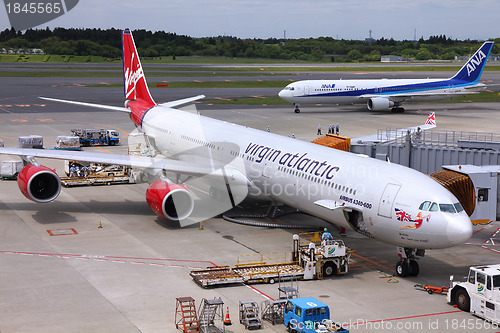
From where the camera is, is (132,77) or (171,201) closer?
(171,201)

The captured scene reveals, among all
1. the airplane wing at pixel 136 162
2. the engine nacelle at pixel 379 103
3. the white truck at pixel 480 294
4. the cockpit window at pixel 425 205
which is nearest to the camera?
the white truck at pixel 480 294

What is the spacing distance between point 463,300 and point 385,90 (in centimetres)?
6123

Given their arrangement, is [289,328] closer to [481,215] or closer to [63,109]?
[481,215]

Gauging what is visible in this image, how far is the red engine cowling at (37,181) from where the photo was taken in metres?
31.5

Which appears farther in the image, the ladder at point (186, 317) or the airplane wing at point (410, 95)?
the airplane wing at point (410, 95)

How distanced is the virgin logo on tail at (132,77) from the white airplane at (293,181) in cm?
510

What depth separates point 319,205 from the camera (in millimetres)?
25375

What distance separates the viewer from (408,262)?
78.3 feet

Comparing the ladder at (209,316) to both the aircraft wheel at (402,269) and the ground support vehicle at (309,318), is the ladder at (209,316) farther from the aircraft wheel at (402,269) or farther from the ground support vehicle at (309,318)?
the aircraft wheel at (402,269)

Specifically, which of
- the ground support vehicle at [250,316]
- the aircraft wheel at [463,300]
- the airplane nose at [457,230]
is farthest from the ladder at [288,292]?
the airplane nose at [457,230]

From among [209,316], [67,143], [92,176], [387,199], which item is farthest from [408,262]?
[67,143]

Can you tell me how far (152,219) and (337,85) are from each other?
5047 centimetres

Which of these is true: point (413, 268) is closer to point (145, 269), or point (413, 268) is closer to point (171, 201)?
point (145, 269)

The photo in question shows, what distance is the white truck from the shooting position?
19.9m
